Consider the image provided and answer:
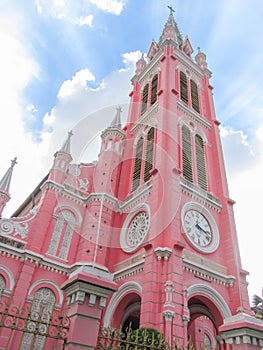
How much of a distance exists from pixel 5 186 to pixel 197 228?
12050 mm

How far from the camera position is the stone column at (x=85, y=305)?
4.71m

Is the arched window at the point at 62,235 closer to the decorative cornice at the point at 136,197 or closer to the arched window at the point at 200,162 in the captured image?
the decorative cornice at the point at 136,197

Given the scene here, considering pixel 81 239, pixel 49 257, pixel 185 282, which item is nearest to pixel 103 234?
pixel 81 239

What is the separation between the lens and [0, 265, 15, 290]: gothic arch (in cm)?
1361

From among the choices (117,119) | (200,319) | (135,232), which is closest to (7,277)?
(135,232)

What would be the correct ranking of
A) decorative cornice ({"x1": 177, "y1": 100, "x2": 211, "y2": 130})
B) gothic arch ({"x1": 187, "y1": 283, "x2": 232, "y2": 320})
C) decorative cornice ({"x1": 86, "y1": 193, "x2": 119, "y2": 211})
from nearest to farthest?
gothic arch ({"x1": 187, "y1": 283, "x2": 232, "y2": 320}) → decorative cornice ({"x1": 86, "y1": 193, "x2": 119, "y2": 211}) → decorative cornice ({"x1": 177, "y1": 100, "x2": 211, "y2": 130})

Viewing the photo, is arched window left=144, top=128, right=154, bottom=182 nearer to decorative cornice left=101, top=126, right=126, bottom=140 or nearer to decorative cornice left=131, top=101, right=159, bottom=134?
decorative cornice left=131, top=101, right=159, bottom=134

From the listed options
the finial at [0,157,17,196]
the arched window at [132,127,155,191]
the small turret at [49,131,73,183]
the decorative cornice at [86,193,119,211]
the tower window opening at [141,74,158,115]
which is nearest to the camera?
the small turret at [49,131,73,183]

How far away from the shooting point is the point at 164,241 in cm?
1327

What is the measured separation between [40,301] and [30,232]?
344 cm

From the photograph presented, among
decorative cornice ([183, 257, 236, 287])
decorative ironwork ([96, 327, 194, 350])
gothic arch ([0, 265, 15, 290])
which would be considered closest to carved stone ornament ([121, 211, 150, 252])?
decorative cornice ([183, 257, 236, 287])

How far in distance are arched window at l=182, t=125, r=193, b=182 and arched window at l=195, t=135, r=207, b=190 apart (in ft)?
2.58

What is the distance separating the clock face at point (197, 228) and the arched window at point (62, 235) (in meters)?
6.68

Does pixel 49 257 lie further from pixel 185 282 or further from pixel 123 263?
pixel 185 282
